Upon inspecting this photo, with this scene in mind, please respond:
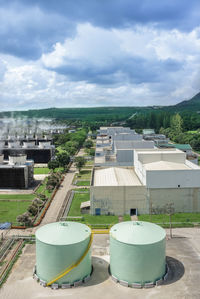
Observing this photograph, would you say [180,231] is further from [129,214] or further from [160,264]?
[160,264]

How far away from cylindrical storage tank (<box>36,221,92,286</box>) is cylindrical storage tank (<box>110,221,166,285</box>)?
3.01 m

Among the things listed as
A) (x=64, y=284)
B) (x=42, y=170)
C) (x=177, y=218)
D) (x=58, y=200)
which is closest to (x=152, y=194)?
(x=177, y=218)

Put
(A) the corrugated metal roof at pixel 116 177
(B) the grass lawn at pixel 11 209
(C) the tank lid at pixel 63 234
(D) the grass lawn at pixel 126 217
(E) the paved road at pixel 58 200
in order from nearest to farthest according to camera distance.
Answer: (C) the tank lid at pixel 63 234
(D) the grass lawn at pixel 126 217
(E) the paved road at pixel 58 200
(B) the grass lawn at pixel 11 209
(A) the corrugated metal roof at pixel 116 177

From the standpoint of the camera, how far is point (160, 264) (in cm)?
2844

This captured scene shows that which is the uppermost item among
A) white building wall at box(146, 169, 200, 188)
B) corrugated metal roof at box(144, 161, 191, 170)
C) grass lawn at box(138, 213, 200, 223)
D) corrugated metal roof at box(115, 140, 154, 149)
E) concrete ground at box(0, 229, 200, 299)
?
corrugated metal roof at box(115, 140, 154, 149)

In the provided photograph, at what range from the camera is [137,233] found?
94.7ft

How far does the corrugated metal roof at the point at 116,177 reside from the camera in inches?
1935

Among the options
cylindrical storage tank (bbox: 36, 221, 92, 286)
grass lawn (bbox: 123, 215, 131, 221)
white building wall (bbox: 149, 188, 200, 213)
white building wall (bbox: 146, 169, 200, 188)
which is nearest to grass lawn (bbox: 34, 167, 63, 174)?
grass lawn (bbox: 123, 215, 131, 221)

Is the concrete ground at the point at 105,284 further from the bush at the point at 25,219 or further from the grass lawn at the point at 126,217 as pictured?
the grass lawn at the point at 126,217

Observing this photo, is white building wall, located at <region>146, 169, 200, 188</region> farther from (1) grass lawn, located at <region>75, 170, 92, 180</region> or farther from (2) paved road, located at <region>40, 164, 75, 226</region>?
(1) grass lawn, located at <region>75, 170, 92, 180</region>

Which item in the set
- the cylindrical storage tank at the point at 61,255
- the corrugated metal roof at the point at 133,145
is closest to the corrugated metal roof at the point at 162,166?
the cylindrical storage tank at the point at 61,255

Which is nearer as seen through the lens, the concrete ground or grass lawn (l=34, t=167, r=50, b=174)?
the concrete ground

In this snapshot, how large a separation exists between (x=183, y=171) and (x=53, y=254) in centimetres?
2605

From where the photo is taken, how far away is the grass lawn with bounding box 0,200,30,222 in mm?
46019
